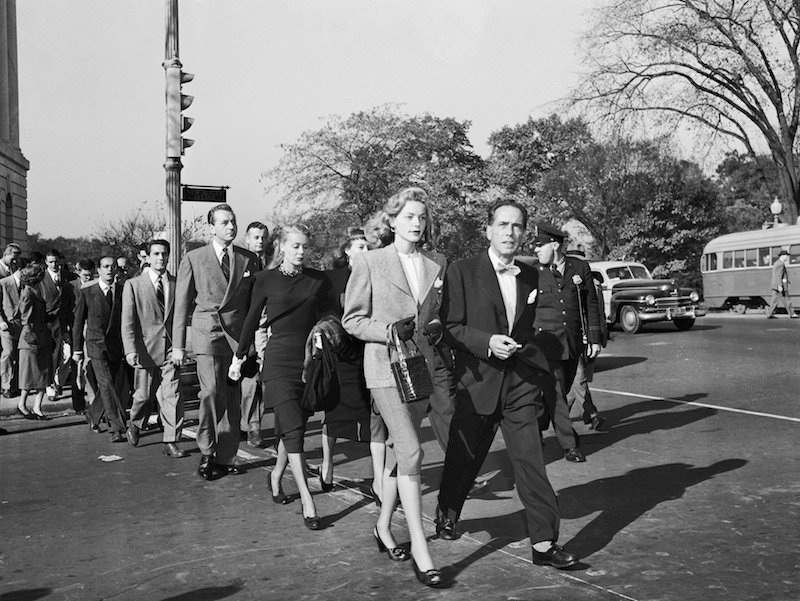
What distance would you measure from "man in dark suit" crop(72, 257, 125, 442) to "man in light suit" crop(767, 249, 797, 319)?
23379 millimetres

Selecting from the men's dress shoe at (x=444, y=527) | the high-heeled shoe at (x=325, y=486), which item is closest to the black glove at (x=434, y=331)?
the men's dress shoe at (x=444, y=527)

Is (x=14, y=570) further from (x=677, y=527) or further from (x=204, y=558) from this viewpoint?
(x=677, y=527)

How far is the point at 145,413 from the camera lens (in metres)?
9.70

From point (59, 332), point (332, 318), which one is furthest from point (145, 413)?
point (332, 318)

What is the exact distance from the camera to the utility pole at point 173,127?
12.2 metres

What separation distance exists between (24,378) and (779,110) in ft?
101

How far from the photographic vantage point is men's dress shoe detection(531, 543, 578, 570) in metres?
4.61

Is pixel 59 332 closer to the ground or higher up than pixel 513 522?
higher up

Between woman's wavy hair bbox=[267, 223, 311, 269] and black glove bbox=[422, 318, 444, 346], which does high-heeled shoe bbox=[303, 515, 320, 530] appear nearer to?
black glove bbox=[422, 318, 444, 346]

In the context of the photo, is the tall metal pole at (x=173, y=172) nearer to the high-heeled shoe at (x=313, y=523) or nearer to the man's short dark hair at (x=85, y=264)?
the man's short dark hair at (x=85, y=264)

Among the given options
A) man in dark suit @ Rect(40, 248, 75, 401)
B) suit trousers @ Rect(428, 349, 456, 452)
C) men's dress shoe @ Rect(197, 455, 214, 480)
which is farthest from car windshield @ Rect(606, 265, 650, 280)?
suit trousers @ Rect(428, 349, 456, 452)

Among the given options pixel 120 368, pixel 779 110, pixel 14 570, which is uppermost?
pixel 779 110

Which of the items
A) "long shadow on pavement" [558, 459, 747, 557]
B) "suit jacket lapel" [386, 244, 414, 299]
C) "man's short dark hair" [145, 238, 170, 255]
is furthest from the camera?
"man's short dark hair" [145, 238, 170, 255]

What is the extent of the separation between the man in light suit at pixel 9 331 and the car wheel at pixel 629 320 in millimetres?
16586
